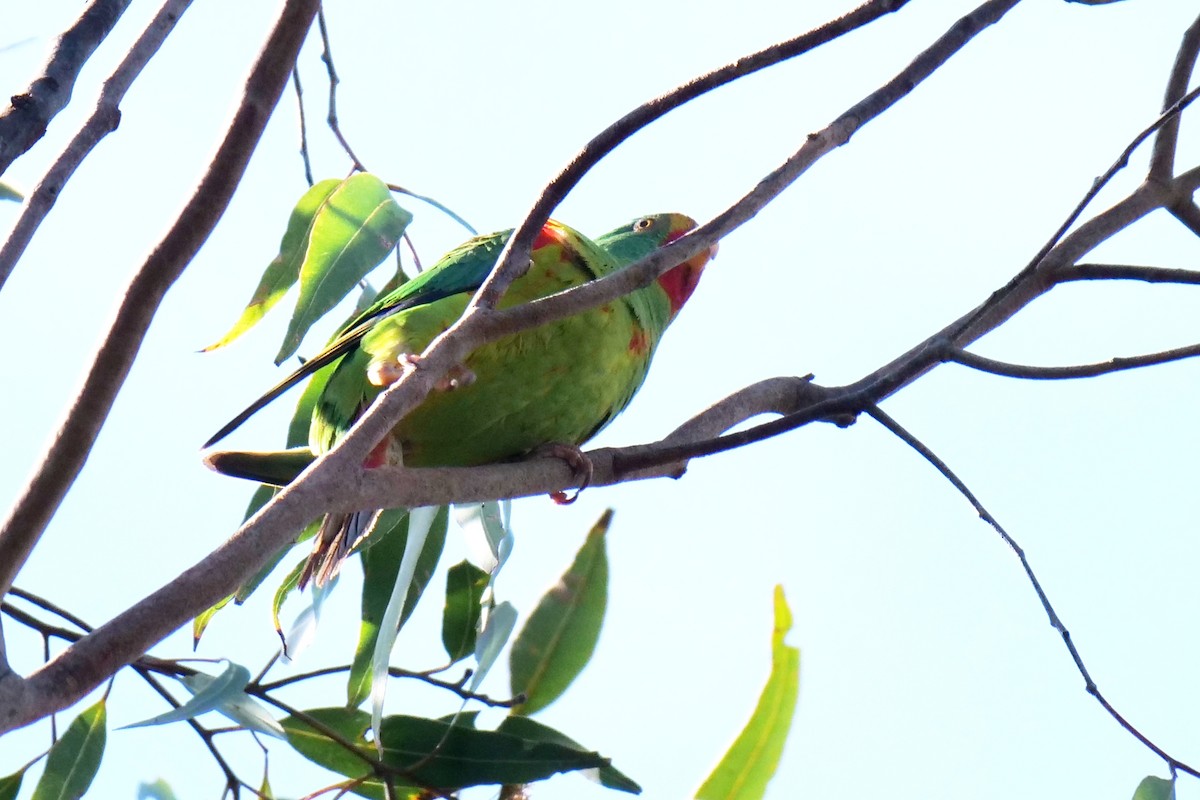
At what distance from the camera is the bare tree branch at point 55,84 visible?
54.6 inches

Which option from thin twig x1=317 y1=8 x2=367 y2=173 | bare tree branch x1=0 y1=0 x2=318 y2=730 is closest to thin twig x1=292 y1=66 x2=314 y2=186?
thin twig x1=317 y1=8 x2=367 y2=173

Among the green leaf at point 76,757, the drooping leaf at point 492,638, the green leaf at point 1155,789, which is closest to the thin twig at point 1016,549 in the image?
the green leaf at point 1155,789

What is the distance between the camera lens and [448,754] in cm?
200

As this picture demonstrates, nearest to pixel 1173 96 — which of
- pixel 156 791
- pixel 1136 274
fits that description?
pixel 1136 274

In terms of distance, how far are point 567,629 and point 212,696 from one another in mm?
683

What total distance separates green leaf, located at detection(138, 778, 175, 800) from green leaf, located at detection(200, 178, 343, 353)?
2.80 feet

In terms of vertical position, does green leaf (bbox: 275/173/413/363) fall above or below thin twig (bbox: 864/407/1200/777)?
above

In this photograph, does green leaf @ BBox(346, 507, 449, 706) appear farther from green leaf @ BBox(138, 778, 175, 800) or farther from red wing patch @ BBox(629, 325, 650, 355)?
red wing patch @ BBox(629, 325, 650, 355)

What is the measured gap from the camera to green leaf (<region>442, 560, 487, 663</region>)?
93.6 inches

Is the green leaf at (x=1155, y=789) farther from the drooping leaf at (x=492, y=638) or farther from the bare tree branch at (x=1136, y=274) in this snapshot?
the drooping leaf at (x=492, y=638)

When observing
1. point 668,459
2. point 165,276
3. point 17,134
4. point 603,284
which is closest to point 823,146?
point 603,284

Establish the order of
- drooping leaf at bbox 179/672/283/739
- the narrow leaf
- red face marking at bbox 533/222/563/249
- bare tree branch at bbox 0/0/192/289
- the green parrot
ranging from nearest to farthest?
bare tree branch at bbox 0/0/192/289, drooping leaf at bbox 179/672/283/739, the narrow leaf, the green parrot, red face marking at bbox 533/222/563/249

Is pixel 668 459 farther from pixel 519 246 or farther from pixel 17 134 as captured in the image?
pixel 17 134

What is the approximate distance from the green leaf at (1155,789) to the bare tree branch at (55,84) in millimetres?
1907
